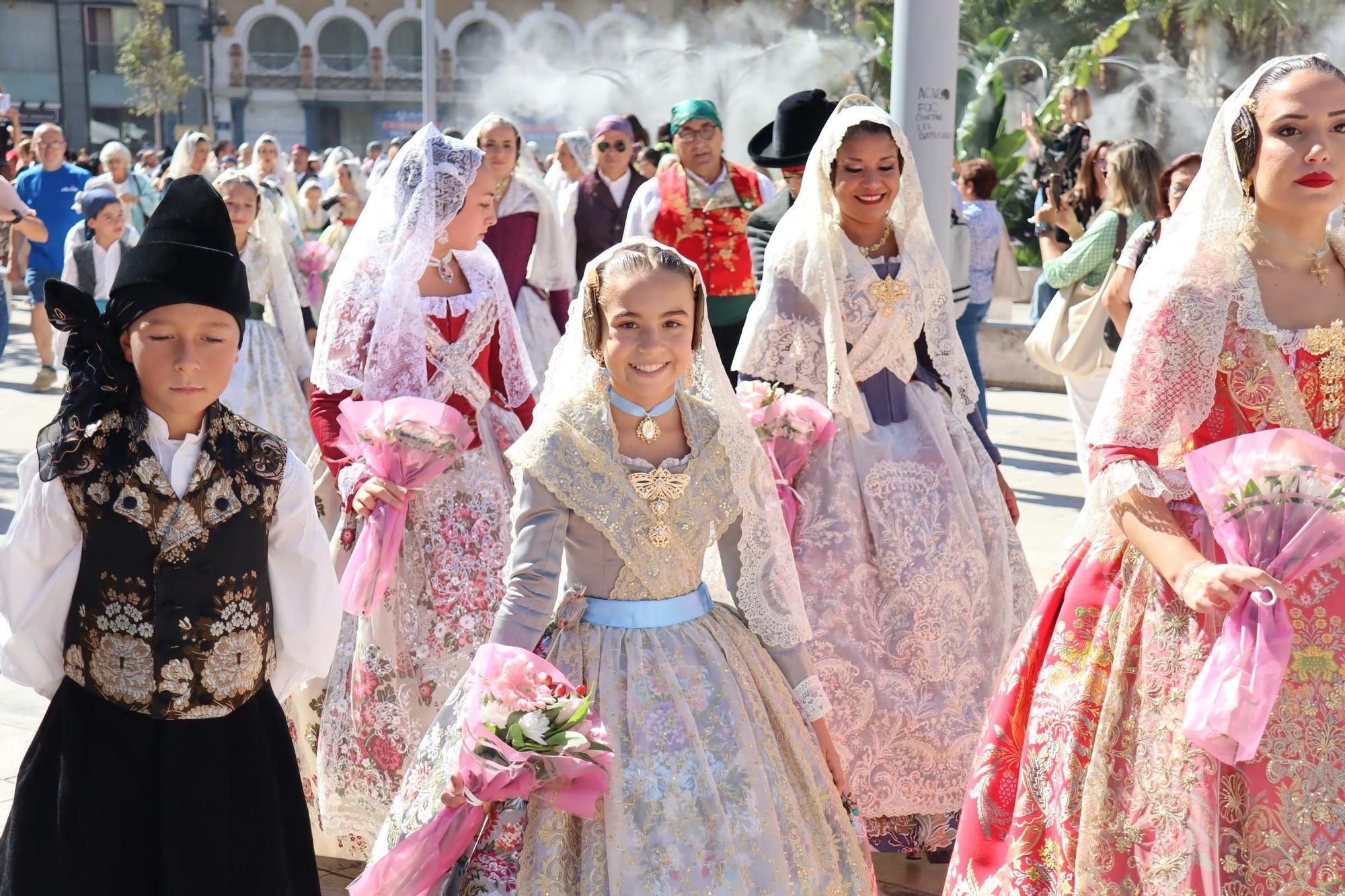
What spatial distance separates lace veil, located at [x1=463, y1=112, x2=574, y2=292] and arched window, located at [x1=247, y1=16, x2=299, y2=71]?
59.1 metres

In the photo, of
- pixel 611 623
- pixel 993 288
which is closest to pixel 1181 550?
pixel 611 623

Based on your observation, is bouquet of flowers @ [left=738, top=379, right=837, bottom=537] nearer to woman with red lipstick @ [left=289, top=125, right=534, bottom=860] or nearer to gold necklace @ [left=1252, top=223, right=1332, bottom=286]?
woman with red lipstick @ [left=289, top=125, right=534, bottom=860]

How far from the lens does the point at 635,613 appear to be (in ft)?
10.4

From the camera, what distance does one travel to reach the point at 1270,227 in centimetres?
305

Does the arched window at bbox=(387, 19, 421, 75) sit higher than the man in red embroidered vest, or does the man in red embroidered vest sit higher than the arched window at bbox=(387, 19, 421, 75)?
the arched window at bbox=(387, 19, 421, 75)

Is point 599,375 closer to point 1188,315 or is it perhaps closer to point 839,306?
point 1188,315

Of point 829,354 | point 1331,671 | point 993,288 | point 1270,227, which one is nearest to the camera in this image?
point 1331,671

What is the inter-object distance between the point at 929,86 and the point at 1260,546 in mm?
3869

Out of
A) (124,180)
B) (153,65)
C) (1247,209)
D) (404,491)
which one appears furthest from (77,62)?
(1247,209)

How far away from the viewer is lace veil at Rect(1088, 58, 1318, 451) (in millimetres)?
2945

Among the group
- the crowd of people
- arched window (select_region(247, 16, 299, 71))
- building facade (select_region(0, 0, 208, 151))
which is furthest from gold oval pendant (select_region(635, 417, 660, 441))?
arched window (select_region(247, 16, 299, 71))

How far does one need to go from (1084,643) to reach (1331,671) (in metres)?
0.45

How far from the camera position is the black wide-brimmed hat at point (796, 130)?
6.07m

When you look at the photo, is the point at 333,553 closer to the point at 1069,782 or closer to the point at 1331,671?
the point at 1069,782
